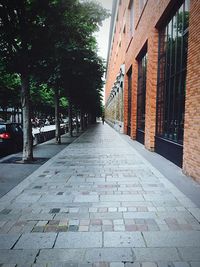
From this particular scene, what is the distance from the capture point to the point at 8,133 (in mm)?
12781

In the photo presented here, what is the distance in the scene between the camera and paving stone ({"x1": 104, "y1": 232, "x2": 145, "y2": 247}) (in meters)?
3.38

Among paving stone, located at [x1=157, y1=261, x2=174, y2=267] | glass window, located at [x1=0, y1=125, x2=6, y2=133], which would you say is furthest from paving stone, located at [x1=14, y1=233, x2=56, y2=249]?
glass window, located at [x1=0, y1=125, x2=6, y2=133]

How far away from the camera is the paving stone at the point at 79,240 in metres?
3.36

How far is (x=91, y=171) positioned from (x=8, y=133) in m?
6.50

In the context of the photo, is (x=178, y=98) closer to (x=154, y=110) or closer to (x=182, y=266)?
(x=154, y=110)

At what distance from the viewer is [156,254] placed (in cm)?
314

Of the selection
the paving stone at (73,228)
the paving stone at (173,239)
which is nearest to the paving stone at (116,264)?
the paving stone at (173,239)

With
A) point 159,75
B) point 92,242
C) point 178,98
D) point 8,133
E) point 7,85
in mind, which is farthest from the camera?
point 7,85

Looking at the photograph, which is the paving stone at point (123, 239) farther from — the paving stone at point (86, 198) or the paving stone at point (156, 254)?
the paving stone at point (86, 198)

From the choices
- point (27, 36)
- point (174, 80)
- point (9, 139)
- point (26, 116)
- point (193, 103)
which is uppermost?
point (27, 36)

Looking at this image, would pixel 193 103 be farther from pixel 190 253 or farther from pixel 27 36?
pixel 27 36

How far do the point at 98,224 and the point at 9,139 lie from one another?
9.67 meters

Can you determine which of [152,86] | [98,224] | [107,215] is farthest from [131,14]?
[98,224]

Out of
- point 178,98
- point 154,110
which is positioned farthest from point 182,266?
point 154,110
